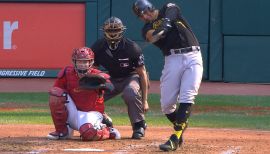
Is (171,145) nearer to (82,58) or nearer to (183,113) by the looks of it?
(183,113)

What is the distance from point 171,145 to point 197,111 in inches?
247

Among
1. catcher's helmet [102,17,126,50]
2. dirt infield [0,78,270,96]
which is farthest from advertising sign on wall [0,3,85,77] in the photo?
catcher's helmet [102,17,126,50]

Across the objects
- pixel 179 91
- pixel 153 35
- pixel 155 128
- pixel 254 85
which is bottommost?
pixel 254 85

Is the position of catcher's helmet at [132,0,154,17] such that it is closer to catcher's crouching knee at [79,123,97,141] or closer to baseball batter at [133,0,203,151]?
baseball batter at [133,0,203,151]

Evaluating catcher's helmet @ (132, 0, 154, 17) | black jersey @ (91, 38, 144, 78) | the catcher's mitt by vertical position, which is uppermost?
catcher's helmet @ (132, 0, 154, 17)

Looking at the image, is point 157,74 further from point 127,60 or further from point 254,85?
point 127,60

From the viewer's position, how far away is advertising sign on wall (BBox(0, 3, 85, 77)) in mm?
18875

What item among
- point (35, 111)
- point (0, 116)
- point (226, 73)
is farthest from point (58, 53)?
point (0, 116)

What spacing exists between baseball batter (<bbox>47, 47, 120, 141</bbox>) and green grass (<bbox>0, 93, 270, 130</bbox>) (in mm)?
2775

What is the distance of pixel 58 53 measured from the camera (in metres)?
18.9

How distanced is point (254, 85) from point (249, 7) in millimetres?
1930

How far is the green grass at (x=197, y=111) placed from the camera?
10.8 meters

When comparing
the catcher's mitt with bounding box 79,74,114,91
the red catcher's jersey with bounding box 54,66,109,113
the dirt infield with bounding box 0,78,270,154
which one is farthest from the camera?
the red catcher's jersey with bounding box 54,66,109,113

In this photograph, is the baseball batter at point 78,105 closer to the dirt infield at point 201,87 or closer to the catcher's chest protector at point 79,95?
the catcher's chest protector at point 79,95
